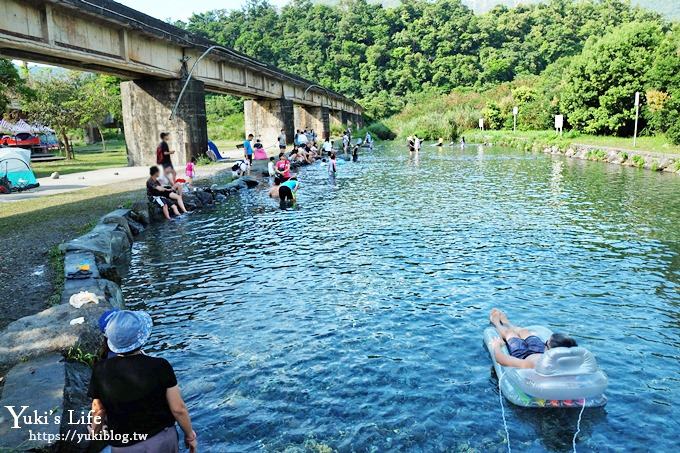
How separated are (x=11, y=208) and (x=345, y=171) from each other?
1855 cm

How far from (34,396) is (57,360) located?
0.83m

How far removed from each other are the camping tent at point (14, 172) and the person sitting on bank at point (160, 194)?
25.3ft

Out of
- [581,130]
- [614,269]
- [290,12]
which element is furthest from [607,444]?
[290,12]

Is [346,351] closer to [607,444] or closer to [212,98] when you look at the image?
[607,444]

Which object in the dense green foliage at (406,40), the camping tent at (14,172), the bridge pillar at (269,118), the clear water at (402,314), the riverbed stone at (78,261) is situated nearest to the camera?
the clear water at (402,314)

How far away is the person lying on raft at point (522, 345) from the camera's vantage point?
21.0 feet

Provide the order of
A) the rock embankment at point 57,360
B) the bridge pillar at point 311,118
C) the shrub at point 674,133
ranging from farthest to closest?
the bridge pillar at point 311,118
the shrub at point 674,133
the rock embankment at point 57,360

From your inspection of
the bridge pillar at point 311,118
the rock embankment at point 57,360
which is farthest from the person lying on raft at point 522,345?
the bridge pillar at point 311,118

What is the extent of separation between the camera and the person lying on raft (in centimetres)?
641

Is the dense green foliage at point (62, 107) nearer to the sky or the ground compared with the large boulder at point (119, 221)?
nearer to the sky

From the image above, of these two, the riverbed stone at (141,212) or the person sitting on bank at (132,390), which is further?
the riverbed stone at (141,212)

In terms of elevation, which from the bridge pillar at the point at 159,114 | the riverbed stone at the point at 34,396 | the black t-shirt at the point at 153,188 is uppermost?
the bridge pillar at the point at 159,114

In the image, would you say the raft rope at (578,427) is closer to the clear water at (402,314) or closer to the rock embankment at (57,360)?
the clear water at (402,314)

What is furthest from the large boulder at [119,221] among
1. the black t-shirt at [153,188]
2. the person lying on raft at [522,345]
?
the person lying on raft at [522,345]
